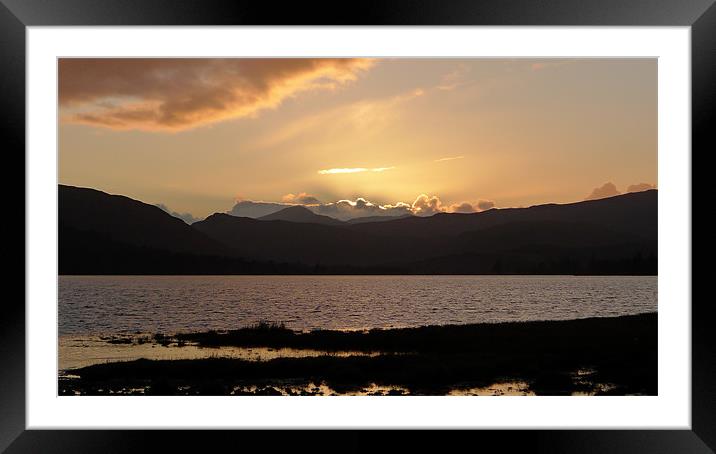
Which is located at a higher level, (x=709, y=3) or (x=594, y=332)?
(x=709, y=3)

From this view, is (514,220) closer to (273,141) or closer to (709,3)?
(273,141)

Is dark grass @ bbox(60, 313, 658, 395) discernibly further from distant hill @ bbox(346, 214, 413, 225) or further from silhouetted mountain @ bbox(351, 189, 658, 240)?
distant hill @ bbox(346, 214, 413, 225)

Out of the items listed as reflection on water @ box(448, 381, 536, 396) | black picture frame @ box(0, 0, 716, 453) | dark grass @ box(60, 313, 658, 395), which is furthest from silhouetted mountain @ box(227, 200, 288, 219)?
black picture frame @ box(0, 0, 716, 453)

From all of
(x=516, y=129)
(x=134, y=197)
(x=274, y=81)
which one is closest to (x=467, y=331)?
(x=516, y=129)

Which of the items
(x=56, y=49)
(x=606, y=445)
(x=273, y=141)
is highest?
(x=273, y=141)

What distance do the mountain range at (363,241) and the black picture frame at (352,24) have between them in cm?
2405

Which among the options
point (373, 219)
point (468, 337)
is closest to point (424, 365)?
point (468, 337)

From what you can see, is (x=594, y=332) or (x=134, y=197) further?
(x=134, y=197)

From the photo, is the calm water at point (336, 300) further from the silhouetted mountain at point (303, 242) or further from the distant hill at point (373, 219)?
the distant hill at point (373, 219)

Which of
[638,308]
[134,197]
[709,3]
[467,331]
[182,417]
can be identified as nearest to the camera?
[709,3]

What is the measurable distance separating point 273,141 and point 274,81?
513 centimetres

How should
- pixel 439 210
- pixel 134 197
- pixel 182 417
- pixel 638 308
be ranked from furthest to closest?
pixel 439 210
pixel 134 197
pixel 638 308
pixel 182 417

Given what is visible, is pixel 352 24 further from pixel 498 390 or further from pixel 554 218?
pixel 554 218

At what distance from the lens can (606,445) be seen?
7.88 ft
